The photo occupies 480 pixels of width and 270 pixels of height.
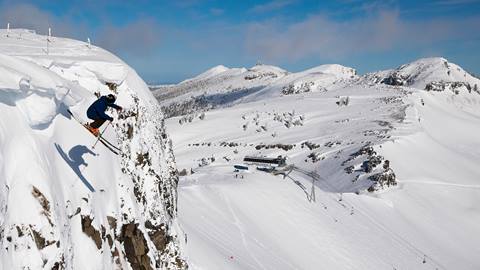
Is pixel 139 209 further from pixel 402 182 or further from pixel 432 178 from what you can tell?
pixel 432 178

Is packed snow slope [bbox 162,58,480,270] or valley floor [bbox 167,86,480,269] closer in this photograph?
valley floor [bbox 167,86,480,269]

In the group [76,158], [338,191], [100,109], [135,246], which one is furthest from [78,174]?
[338,191]

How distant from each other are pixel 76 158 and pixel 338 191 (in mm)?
37506

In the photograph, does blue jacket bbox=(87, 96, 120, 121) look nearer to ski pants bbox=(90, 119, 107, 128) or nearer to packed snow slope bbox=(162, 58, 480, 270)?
ski pants bbox=(90, 119, 107, 128)

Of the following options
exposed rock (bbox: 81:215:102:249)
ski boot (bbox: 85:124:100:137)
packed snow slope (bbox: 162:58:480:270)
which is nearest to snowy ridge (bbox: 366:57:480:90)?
packed snow slope (bbox: 162:58:480:270)

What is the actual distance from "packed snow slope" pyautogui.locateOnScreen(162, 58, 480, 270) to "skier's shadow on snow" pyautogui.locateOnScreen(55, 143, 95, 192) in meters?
7.22

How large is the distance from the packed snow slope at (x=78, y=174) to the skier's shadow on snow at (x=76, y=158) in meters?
0.04

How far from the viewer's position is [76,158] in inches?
485

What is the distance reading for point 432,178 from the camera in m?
49.4

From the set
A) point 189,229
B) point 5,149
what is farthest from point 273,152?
point 5,149

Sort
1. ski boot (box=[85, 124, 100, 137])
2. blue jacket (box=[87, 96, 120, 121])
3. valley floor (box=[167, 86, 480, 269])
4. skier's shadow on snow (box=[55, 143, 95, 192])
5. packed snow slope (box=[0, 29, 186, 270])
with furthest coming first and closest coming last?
valley floor (box=[167, 86, 480, 269]) < ski boot (box=[85, 124, 100, 137]) < blue jacket (box=[87, 96, 120, 121]) < skier's shadow on snow (box=[55, 143, 95, 192]) < packed snow slope (box=[0, 29, 186, 270])

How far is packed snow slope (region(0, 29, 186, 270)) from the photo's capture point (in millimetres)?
9891

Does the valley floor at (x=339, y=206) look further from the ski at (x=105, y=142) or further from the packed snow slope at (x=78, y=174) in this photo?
the ski at (x=105, y=142)

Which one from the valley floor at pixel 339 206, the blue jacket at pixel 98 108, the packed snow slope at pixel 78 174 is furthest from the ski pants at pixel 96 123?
the valley floor at pixel 339 206
